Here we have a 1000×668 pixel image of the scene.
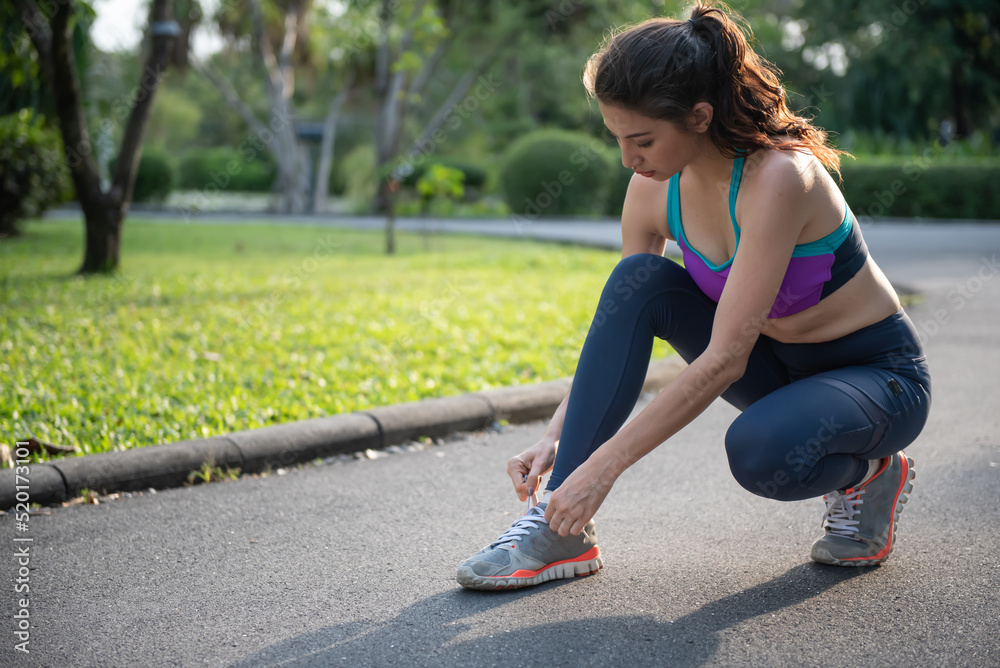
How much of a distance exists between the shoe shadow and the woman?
0.13m

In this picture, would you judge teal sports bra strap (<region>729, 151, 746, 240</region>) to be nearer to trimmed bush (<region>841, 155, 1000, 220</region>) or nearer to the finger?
the finger

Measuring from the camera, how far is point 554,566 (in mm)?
2309

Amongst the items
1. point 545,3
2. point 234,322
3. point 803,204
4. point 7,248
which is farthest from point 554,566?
point 545,3

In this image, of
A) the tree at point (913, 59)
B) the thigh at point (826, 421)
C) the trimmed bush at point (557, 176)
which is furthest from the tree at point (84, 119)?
the tree at point (913, 59)

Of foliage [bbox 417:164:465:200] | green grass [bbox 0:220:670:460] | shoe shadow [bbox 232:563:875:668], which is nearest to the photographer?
shoe shadow [bbox 232:563:875:668]

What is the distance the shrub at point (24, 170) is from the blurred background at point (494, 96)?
6 cm

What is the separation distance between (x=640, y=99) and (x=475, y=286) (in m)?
6.21

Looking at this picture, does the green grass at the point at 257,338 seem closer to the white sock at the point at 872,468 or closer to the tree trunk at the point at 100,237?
the tree trunk at the point at 100,237

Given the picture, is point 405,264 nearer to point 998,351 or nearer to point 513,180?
point 998,351

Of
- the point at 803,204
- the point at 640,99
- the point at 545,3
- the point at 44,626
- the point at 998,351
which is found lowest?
the point at 44,626

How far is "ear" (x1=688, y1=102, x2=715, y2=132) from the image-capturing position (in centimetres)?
199

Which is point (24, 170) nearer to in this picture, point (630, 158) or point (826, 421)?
point (630, 158)

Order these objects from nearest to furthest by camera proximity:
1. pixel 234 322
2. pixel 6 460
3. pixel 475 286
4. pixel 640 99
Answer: pixel 640 99 → pixel 6 460 → pixel 234 322 → pixel 475 286

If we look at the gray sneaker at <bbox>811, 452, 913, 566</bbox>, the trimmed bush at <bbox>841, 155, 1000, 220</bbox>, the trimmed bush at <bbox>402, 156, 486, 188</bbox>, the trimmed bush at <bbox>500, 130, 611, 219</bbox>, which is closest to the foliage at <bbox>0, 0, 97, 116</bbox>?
the gray sneaker at <bbox>811, 452, 913, 566</bbox>
